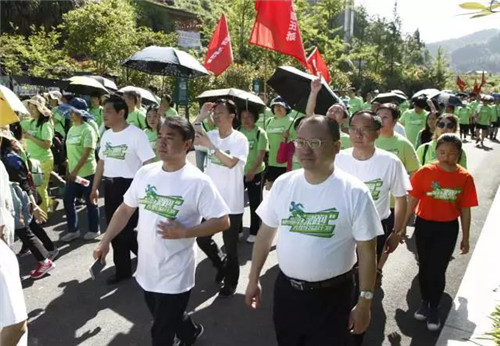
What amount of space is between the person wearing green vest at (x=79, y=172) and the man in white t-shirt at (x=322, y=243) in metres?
4.22

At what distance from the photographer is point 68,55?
16.9 metres

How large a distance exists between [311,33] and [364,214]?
2499 cm

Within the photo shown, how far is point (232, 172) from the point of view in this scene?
15.4 ft

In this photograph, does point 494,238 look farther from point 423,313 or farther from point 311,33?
point 311,33

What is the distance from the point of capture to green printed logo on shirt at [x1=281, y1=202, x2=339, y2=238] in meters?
2.50

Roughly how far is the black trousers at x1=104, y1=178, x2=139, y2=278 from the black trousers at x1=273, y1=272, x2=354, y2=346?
278 centimetres

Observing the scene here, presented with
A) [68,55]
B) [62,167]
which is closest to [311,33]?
[68,55]

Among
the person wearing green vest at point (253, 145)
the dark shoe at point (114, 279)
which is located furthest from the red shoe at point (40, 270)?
the person wearing green vest at point (253, 145)

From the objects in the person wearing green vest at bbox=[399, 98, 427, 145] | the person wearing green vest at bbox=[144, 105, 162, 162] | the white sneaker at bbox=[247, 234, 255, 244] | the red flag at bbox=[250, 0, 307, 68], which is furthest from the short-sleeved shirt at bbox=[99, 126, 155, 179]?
the person wearing green vest at bbox=[399, 98, 427, 145]

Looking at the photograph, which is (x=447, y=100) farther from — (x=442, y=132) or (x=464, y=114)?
(x=464, y=114)

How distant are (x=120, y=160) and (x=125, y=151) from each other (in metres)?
0.12

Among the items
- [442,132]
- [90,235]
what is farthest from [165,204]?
[90,235]

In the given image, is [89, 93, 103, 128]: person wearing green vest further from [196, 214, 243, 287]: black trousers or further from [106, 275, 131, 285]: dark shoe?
[196, 214, 243, 287]: black trousers

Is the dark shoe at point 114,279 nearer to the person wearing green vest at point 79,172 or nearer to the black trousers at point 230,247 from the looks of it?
the black trousers at point 230,247
